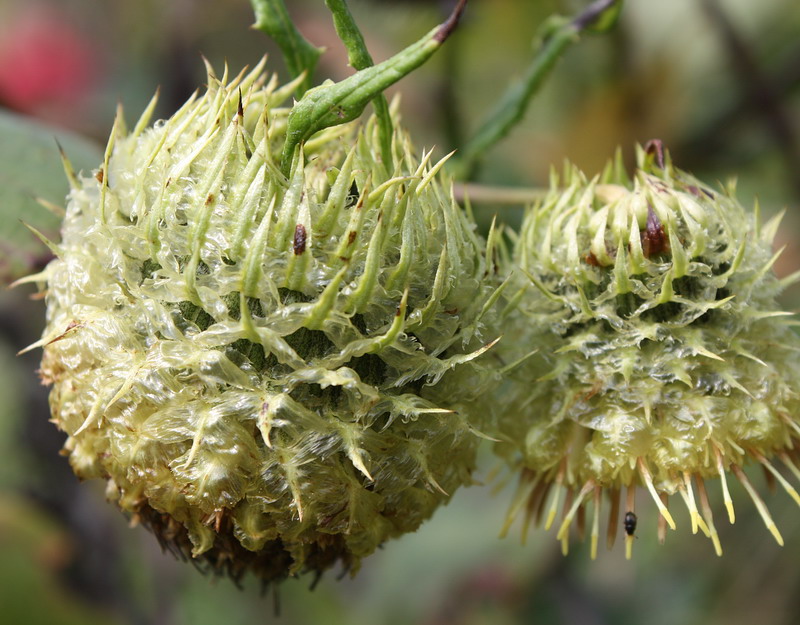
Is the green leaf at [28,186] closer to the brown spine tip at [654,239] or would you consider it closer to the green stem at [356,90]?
the green stem at [356,90]

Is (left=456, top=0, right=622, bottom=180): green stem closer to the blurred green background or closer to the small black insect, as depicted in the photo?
the blurred green background

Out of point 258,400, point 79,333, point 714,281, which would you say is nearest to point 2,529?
point 79,333

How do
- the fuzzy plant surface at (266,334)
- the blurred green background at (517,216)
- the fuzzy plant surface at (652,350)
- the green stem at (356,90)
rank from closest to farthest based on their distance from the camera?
the green stem at (356,90)
the fuzzy plant surface at (266,334)
the fuzzy plant surface at (652,350)
the blurred green background at (517,216)

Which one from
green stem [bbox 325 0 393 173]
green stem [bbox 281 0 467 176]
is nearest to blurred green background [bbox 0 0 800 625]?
green stem [bbox 325 0 393 173]

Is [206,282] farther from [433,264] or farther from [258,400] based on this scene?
[433,264]

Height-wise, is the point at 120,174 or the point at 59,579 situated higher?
the point at 120,174

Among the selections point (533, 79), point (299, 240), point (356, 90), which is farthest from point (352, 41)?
point (533, 79)

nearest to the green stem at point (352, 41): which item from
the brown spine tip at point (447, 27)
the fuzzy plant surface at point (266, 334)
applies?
the fuzzy plant surface at point (266, 334)
